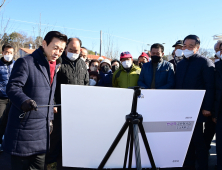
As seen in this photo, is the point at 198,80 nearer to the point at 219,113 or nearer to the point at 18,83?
the point at 219,113

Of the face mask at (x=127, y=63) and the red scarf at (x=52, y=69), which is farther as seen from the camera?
the face mask at (x=127, y=63)

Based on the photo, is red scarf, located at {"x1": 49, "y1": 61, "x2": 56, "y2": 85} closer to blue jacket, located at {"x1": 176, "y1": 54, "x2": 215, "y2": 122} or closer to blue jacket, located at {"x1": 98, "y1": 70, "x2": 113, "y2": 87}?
blue jacket, located at {"x1": 176, "y1": 54, "x2": 215, "y2": 122}

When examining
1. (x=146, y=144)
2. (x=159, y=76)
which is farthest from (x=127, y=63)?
(x=146, y=144)

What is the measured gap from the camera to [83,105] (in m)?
1.13

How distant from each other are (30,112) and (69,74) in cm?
114

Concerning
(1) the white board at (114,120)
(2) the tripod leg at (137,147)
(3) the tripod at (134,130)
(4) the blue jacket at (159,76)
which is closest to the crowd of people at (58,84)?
(4) the blue jacket at (159,76)

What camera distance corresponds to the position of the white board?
112 centimetres

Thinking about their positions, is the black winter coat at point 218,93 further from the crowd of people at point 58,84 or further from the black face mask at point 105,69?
the black face mask at point 105,69

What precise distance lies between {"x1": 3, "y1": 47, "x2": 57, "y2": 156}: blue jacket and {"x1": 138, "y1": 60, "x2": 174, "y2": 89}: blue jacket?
5.97ft

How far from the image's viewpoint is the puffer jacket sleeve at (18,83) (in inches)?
58.6

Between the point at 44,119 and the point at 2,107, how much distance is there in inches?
91.4

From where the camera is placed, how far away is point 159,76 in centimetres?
310

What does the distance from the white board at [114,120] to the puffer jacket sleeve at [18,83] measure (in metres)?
0.59

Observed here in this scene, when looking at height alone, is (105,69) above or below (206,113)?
above
